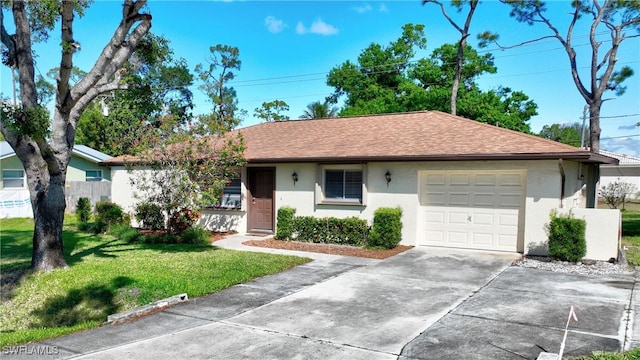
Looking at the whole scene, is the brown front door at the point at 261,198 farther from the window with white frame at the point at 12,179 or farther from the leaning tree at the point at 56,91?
the window with white frame at the point at 12,179

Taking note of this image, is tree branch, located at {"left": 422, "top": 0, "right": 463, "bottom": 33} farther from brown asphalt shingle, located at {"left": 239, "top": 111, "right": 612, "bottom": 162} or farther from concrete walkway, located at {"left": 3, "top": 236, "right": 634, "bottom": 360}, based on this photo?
concrete walkway, located at {"left": 3, "top": 236, "right": 634, "bottom": 360}

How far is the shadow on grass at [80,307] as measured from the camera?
24.0 ft

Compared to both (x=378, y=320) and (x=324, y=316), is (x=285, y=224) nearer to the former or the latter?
(x=324, y=316)

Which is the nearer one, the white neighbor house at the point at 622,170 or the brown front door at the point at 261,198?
the brown front door at the point at 261,198

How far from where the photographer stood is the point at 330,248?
12.3m

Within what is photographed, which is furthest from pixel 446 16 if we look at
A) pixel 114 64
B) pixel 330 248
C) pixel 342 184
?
pixel 114 64

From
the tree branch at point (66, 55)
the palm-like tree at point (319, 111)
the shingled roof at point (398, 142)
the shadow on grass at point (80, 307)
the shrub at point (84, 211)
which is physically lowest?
the shadow on grass at point (80, 307)

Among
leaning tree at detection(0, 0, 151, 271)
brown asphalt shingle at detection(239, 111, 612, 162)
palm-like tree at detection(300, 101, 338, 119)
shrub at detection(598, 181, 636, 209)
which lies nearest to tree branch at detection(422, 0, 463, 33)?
palm-like tree at detection(300, 101, 338, 119)

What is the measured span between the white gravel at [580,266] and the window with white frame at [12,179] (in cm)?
2432

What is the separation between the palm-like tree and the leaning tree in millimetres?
26765

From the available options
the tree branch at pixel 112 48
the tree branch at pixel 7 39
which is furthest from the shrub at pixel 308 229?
the tree branch at pixel 7 39

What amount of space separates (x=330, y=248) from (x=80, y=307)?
6.39m

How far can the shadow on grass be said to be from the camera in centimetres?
732

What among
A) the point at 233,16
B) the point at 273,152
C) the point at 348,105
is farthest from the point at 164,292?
the point at 348,105
